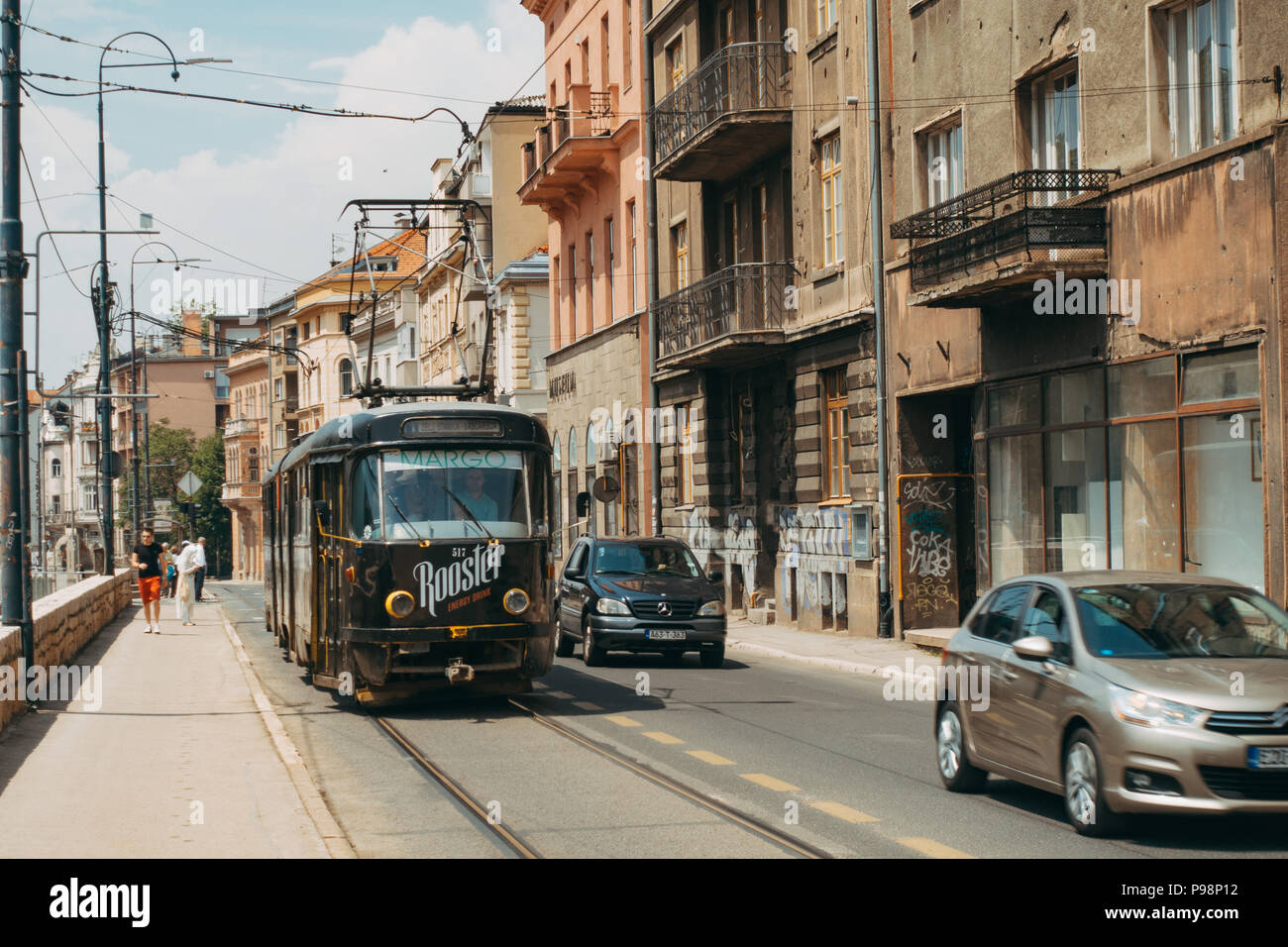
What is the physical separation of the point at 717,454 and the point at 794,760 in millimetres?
22274

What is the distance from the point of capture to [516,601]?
16344 millimetres

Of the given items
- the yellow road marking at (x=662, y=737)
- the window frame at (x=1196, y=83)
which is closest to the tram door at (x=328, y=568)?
the yellow road marking at (x=662, y=737)

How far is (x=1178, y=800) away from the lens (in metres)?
8.89

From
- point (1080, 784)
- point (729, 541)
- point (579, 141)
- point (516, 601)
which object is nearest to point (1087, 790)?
point (1080, 784)

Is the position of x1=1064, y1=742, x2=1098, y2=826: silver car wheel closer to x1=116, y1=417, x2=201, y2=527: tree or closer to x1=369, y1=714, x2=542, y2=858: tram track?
x1=369, y1=714, x2=542, y2=858: tram track

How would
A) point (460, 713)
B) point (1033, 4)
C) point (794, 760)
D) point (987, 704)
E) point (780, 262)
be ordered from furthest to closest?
point (780, 262)
point (1033, 4)
point (460, 713)
point (794, 760)
point (987, 704)

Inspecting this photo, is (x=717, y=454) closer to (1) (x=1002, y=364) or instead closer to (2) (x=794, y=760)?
(1) (x=1002, y=364)

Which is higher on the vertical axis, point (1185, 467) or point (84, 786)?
point (1185, 467)

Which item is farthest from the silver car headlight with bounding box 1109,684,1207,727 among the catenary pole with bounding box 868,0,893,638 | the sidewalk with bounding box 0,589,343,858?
the catenary pole with bounding box 868,0,893,638

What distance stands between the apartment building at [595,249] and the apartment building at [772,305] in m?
2.05

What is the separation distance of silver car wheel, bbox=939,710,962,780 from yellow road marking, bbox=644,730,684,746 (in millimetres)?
3066

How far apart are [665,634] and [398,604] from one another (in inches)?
269

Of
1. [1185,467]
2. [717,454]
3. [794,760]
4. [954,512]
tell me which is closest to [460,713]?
[794,760]

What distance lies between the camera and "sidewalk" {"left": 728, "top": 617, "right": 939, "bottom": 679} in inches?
862
